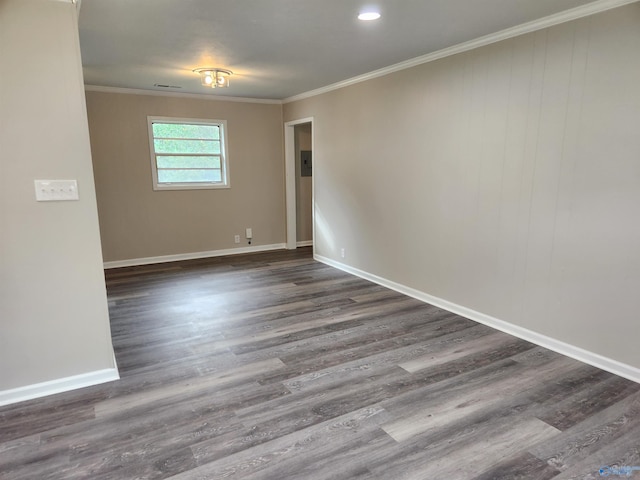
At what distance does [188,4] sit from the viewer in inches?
97.0

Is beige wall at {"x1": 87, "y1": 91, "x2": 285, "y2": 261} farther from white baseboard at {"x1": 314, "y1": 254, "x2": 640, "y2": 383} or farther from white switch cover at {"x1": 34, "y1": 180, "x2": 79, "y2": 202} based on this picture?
white switch cover at {"x1": 34, "y1": 180, "x2": 79, "y2": 202}

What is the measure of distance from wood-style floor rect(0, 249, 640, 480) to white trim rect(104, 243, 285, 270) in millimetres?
2171

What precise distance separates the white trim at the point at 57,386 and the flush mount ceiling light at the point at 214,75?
3.05m

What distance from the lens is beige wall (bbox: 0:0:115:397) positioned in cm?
216

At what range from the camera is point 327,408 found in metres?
2.30

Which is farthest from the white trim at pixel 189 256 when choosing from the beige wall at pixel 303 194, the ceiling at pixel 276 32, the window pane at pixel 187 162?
the ceiling at pixel 276 32

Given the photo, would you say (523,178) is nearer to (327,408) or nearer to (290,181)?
(327,408)

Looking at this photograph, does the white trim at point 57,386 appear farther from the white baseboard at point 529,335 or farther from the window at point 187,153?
the window at point 187,153

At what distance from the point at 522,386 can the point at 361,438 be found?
118cm

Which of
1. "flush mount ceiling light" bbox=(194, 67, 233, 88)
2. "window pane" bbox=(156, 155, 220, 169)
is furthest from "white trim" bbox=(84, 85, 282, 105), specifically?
"flush mount ceiling light" bbox=(194, 67, 233, 88)

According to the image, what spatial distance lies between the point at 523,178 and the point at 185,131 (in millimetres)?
4712

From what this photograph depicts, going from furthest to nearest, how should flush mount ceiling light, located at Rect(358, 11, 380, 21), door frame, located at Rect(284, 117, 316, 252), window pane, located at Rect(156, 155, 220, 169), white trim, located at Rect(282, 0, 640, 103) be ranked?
door frame, located at Rect(284, 117, 316, 252) < window pane, located at Rect(156, 155, 220, 169) < flush mount ceiling light, located at Rect(358, 11, 380, 21) < white trim, located at Rect(282, 0, 640, 103)

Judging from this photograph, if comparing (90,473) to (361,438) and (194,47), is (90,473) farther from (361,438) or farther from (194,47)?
(194,47)

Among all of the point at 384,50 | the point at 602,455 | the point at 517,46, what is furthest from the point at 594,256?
the point at 384,50
